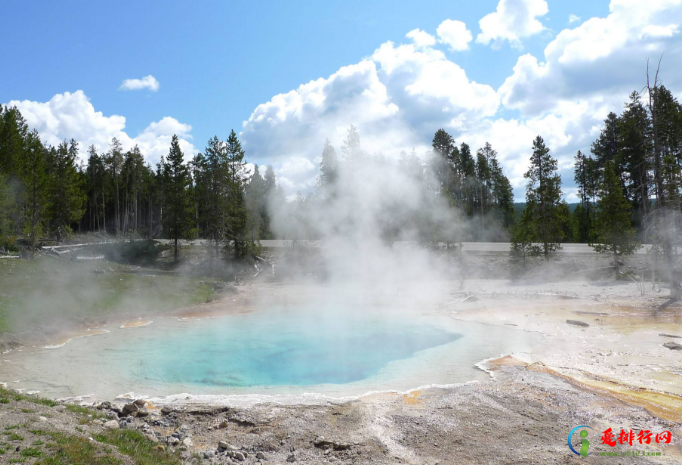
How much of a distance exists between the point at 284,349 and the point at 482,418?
7071 mm

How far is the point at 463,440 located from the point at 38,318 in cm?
1548

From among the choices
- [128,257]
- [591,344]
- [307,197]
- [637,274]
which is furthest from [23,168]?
[637,274]

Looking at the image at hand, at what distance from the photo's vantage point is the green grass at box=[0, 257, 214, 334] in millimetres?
15112

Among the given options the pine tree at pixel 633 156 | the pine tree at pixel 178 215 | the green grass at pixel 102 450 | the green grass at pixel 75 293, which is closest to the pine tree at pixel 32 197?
the green grass at pixel 75 293

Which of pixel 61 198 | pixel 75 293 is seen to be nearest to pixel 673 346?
pixel 75 293

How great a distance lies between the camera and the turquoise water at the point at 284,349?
9.78 metres

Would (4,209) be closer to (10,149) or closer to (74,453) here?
(10,149)

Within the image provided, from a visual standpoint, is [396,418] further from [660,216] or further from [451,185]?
[451,185]

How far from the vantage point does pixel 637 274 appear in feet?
81.3

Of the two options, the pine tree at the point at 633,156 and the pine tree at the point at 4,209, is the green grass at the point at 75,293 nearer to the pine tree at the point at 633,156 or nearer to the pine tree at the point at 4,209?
the pine tree at the point at 4,209

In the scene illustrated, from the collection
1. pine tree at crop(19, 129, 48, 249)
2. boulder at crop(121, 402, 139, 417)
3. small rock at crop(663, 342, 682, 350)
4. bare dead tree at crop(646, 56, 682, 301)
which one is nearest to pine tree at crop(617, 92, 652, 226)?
bare dead tree at crop(646, 56, 682, 301)

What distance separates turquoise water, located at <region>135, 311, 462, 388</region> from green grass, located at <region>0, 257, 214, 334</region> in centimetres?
447

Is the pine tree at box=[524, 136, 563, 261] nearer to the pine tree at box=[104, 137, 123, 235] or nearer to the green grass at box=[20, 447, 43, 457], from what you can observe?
the green grass at box=[20, 447, 43, 457]

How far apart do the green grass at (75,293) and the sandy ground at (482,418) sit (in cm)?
1087
